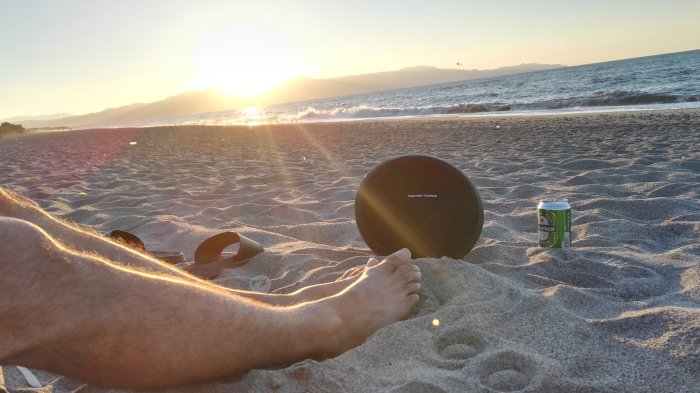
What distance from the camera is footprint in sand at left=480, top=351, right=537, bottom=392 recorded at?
4.86 ft

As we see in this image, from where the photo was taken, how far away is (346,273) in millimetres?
2438

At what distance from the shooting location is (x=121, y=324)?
1274 millimetres

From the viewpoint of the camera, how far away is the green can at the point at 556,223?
2604 mm

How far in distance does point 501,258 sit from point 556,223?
12.1 inches

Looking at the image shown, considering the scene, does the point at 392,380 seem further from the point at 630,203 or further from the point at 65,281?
the point at 630,203

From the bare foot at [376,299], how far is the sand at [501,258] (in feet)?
0.27

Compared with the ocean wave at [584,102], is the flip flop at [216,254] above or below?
above

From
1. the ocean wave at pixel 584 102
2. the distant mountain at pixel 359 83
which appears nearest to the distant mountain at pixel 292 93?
the distant mountain at pixel 359 83

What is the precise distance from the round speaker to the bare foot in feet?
1.01

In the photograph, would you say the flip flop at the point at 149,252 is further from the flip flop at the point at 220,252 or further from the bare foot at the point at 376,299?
Result: the bare foot at the point at 376,299

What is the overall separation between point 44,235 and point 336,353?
0.92 m

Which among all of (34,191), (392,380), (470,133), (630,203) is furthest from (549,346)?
(470,133)

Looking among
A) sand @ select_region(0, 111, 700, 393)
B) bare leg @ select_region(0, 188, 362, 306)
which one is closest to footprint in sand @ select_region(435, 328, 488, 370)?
sand @ select_region(0, 111, 700, 393)

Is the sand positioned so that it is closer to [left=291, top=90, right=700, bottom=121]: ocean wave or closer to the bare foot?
the bare foot
